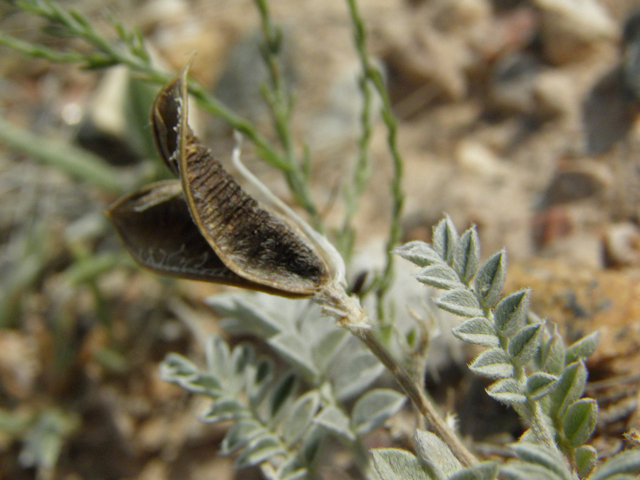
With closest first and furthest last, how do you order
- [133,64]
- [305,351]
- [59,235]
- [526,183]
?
[305,351] → [133,64] → [526,183] → [59,235]

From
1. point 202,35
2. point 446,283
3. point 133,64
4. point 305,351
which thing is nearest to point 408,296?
point 305,351

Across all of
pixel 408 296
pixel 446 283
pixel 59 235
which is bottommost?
pixel 408 296

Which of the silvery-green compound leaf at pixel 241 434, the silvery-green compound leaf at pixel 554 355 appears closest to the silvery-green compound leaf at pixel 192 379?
the silvery-green compound leaf at pixel 241 434

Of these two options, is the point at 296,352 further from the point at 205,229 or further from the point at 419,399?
the point at 205,229

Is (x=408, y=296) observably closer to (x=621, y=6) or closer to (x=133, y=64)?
(x=133, y=64)

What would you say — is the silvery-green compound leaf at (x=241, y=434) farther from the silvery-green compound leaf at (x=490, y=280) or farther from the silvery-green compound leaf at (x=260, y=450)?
the silvery-green compound leaf at (x=490, y=280)

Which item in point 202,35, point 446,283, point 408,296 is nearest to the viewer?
point 446,283
